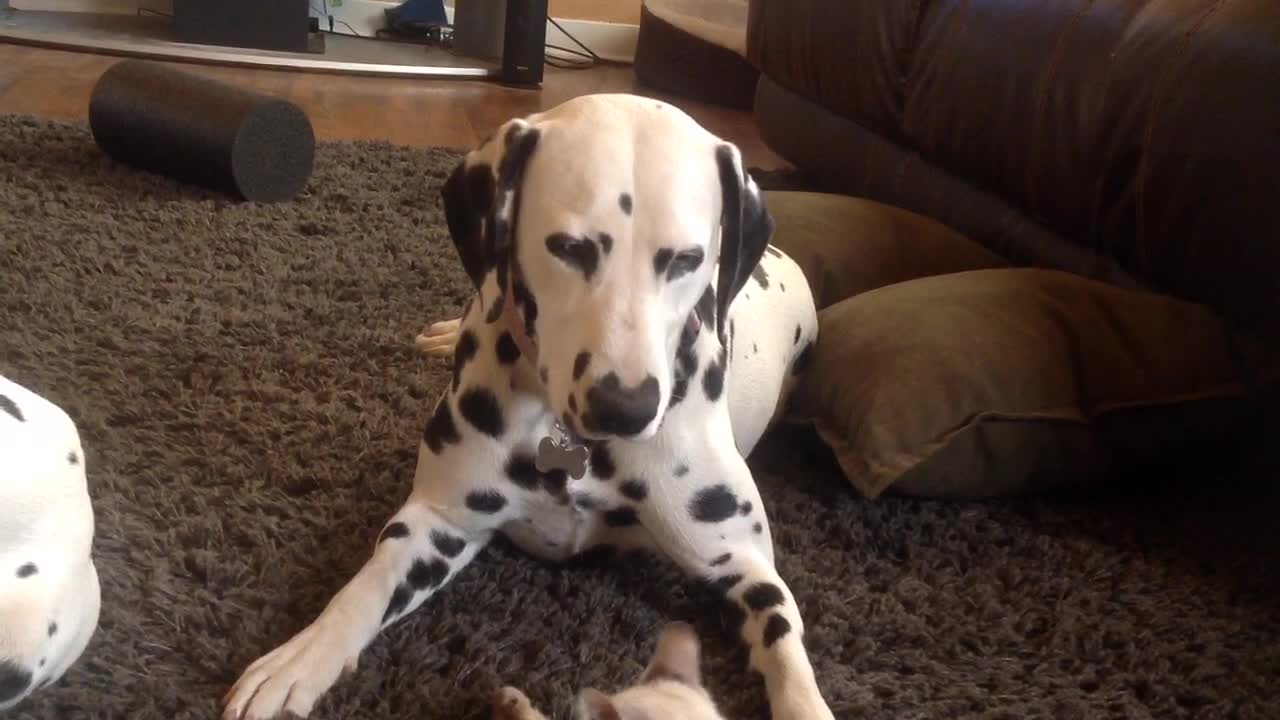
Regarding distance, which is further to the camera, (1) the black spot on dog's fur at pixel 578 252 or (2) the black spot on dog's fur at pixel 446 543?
(2) the black spot on dog's fur at pixel 446 543

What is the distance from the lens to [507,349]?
5.29 feet

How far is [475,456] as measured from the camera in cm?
164

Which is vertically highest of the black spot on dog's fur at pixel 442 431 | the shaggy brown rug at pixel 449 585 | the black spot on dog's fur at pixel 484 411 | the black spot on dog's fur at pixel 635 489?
the black spot on dog's fur at pixel 484 411

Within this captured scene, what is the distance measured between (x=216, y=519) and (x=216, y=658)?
337mm

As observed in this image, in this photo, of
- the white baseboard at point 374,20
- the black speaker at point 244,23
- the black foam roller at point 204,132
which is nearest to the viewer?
the black foam roller at point 204,132

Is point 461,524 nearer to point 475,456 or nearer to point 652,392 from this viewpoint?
point 475,456

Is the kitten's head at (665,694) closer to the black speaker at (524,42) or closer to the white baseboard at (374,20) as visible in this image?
the black speaker at (524,42)

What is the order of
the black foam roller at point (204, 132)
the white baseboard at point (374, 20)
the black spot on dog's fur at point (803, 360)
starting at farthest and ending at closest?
the white baseboard at point (374, 20) → the black foam roller at point (204, 132) → the black spot on dog's fur at point (803, 360)

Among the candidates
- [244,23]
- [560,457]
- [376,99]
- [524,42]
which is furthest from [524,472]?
[244,23]

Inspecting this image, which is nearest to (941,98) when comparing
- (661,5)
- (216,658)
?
(216,658)

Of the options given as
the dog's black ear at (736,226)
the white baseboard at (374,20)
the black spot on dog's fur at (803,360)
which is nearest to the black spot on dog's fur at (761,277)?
the black spot on dog's fur at (803,360)

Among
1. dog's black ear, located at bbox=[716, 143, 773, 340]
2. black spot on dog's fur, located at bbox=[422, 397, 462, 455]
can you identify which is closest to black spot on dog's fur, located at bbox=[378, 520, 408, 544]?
black spot on dog's fur, located at bbox=[422, 397, 462, 455]

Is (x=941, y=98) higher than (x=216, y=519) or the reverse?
higher

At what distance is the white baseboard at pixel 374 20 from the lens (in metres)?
5.67
